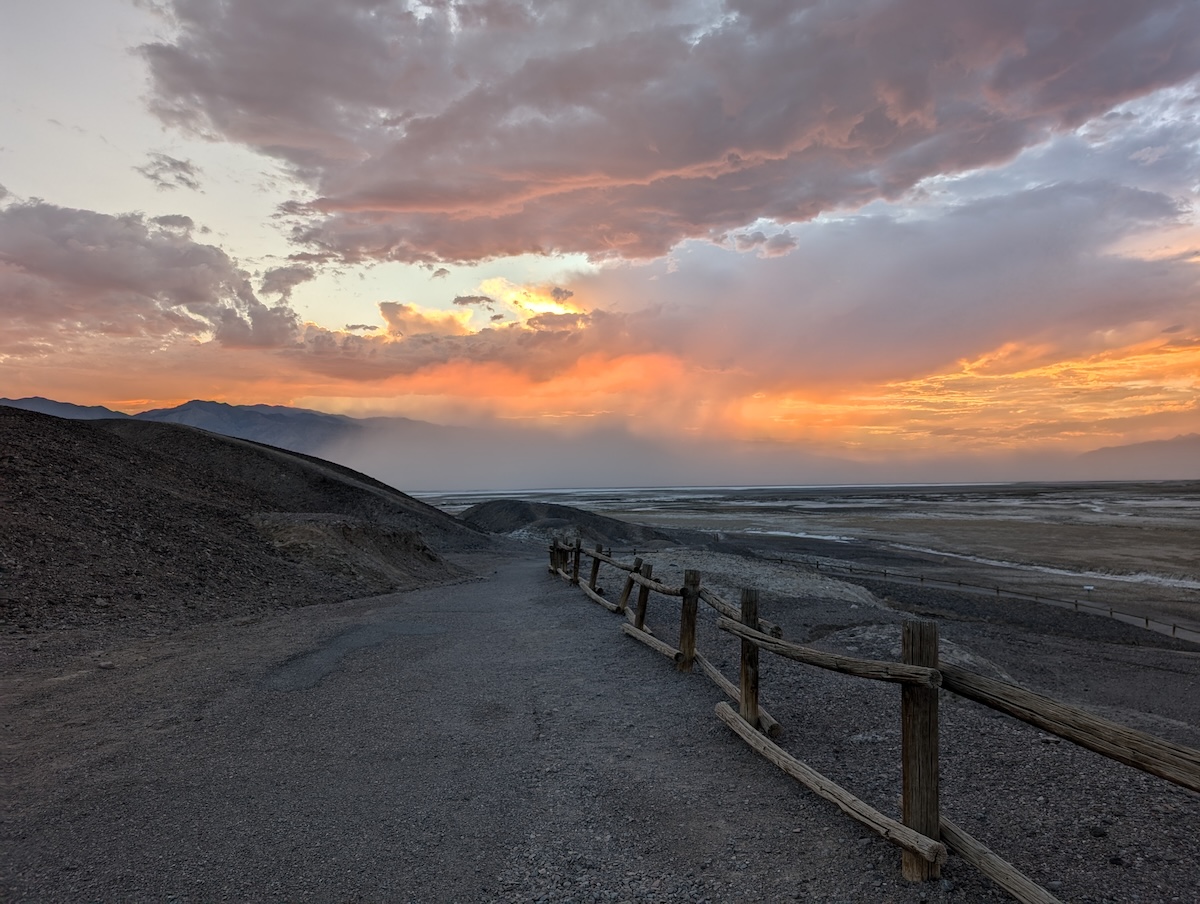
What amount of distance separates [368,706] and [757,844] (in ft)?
17.2

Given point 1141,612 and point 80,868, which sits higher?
point 80,868

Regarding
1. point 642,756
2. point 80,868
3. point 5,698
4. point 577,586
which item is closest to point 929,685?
point 642,756

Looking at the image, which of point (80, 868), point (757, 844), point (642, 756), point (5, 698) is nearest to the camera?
point (80, 868)

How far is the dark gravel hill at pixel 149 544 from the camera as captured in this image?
13.0 metres

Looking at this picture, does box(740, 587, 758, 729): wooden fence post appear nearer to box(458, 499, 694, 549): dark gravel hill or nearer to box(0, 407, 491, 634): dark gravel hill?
box(0, 407, 491, 634): dark gravel hill

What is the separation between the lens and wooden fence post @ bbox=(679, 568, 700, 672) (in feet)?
32.2

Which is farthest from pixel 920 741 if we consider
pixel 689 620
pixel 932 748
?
pixel 689 620

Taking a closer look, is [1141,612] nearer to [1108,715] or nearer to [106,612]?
[1108,715]

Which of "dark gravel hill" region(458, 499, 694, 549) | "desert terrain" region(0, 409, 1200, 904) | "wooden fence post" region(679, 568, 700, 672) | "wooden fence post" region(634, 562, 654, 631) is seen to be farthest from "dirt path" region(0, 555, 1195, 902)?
"dark gravel hill" region(458, 499, 694, 549)

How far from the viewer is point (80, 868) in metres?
4.56

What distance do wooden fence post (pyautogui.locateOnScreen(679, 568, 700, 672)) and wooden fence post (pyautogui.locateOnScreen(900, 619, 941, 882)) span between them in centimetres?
510

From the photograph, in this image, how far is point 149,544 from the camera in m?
16.3

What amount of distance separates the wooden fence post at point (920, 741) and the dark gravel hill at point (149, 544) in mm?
13410

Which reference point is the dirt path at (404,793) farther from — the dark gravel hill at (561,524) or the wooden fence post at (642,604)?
the dark gravel hill at (561,524)
